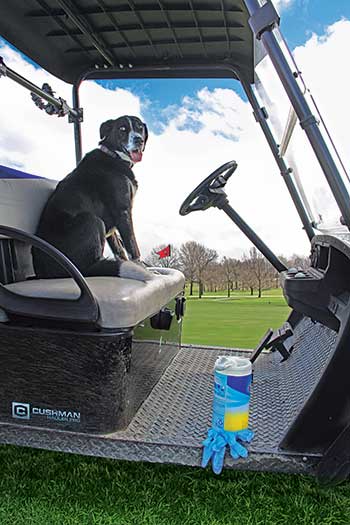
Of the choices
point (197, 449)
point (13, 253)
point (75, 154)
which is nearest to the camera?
point (197, 449)

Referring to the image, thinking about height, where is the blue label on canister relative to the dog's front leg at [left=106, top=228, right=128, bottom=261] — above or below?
below

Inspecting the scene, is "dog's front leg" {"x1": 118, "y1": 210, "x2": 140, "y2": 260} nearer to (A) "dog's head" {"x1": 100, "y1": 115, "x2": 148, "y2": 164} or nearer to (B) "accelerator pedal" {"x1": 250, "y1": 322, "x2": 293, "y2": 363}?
(A) "dog's head" {"x1": 100, "y1": 115, "x2": 148, "y2": 164}

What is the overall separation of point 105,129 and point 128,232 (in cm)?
65

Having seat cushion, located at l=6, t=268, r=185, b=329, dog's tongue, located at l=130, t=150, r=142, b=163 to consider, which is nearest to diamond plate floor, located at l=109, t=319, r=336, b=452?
seat cushion, located at l=6, t=268, r=185, b=329

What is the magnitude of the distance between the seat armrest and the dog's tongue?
1091mm

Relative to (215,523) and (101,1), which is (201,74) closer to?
(101,1)

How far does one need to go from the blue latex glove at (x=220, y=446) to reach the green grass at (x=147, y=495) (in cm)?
16

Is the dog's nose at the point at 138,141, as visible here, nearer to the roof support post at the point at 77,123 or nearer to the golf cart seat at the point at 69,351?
the roof support post at the point at 77,123

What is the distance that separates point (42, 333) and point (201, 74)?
1.72m

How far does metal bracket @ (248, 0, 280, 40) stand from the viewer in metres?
1.24

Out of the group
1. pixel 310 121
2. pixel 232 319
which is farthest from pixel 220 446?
pixel 232 319

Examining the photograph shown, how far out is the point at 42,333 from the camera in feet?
4.33

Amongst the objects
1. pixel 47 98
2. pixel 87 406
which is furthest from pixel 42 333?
pixel 47 98

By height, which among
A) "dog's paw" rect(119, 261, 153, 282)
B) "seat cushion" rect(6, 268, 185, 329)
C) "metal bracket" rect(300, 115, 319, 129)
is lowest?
"seat cushion" rect(6, 268, 185, 329)
